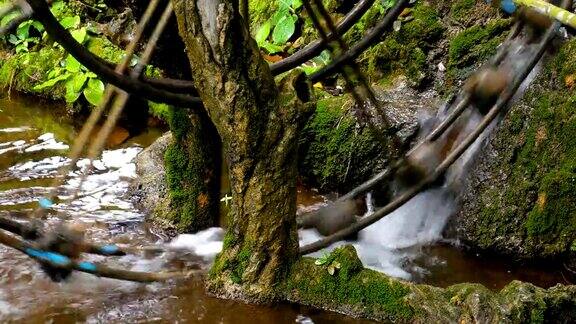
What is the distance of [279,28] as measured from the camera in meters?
6.23

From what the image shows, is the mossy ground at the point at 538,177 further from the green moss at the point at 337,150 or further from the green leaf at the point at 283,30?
the green leaf at the point at 283,30

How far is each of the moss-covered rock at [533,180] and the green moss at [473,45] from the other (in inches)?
23.7

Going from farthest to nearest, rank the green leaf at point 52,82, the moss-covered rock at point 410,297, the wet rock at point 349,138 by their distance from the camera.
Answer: the green leaf at point 52,82 < the wet rock at point 349,138 < the moss-covered rock at point 410,297

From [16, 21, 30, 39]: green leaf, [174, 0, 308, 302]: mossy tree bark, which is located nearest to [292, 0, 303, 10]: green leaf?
[16, 21, 30, 39]: green leaf

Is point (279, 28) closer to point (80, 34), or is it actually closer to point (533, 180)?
point (80, 34)

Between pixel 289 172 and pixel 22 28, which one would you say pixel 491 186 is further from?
pixel 22 28

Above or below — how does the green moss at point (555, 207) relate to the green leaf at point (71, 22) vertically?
below

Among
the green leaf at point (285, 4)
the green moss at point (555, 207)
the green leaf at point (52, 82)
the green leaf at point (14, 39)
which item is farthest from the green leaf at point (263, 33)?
the green moss at point (555, 207)

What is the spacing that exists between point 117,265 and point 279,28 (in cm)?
314

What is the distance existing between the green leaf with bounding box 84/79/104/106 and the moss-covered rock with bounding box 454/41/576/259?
373 centimetres

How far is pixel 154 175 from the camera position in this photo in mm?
4961

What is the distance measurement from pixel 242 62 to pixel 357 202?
2.22 meters

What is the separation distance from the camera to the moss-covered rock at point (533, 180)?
13.1 feet

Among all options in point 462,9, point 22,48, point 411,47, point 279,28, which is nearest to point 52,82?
point 22,48
